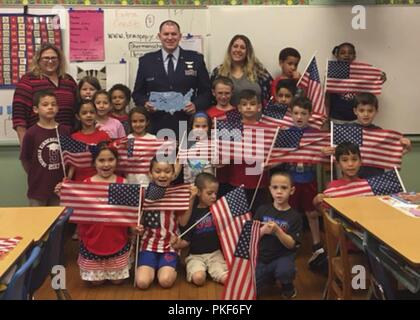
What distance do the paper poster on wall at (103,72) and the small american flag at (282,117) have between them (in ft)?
5.44

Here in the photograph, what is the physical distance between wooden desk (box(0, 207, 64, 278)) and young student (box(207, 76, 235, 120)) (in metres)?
1.91

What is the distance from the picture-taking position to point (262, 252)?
3.77 m

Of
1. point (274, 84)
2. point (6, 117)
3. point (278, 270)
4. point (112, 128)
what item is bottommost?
point (278, 270)

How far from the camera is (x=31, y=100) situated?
4559mm

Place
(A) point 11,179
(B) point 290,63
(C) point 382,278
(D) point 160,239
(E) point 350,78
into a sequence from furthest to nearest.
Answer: (A) point 11,179, (B) point 290,63, (E) point 350,78, (D) point 160,239, (C) point 382,278

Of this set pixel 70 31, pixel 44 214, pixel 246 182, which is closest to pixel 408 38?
pixel 246 182

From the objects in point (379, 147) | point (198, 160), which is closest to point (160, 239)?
point (198, 160)

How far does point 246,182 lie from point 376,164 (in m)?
1.11

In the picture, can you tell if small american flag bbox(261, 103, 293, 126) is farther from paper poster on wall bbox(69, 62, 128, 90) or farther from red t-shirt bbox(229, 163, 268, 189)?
paper poster on wall bbox(69, 62, 128, 90)

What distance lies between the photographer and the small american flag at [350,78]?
492cm

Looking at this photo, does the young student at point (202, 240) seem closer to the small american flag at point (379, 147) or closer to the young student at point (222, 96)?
the young student at point (222, 96)

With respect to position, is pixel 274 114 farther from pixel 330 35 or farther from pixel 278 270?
pixel 330 35

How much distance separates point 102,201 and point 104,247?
427mm

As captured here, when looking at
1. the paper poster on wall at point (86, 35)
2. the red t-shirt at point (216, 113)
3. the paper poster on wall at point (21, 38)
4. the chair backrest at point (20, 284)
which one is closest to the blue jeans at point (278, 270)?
the red t-shirt at point (216, 113)
